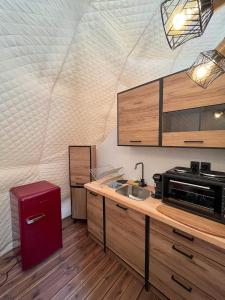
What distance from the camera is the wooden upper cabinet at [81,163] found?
2.35 m

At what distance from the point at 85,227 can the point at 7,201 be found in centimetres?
120

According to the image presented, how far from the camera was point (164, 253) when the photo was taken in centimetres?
126

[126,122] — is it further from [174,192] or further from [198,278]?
[198,278]

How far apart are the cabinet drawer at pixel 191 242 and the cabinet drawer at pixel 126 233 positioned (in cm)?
18

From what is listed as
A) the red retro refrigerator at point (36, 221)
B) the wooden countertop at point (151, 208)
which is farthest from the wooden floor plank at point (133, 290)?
the red retro refrigerator at point (36, 221)

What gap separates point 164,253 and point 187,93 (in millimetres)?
1372

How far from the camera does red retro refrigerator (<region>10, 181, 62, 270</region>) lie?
5.31 feet

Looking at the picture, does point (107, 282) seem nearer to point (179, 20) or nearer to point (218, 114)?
point (218, 114)

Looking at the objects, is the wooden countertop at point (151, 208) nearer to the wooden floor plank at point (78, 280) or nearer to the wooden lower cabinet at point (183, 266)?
the wooden lower cabinet at point (183, 266)

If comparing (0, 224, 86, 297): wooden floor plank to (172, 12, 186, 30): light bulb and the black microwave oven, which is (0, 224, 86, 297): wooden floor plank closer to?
the black microwave oven

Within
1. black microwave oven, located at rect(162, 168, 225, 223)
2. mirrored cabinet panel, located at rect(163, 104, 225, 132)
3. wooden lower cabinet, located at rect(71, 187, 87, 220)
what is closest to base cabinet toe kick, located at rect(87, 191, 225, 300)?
black microwave oven, located at rect(162, 168, 225, 223)

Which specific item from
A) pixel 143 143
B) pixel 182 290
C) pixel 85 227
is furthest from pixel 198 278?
pixel 85 227

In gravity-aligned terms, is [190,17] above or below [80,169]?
above

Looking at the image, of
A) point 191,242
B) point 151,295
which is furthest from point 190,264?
point 151,295
